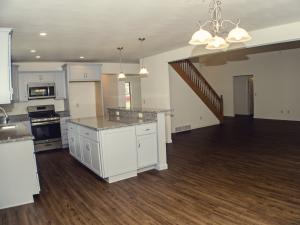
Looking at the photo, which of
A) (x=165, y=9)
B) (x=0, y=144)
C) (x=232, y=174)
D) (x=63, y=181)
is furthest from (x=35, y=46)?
(x=232, y=174)

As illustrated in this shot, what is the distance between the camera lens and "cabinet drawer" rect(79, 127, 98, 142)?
13.5 ft

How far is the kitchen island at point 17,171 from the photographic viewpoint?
339 cm

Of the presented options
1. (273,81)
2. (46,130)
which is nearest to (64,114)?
(46,130)

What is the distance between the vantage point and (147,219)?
2.91 meters

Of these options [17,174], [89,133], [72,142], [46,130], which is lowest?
[17,174]

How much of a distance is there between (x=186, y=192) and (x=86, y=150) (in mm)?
2044

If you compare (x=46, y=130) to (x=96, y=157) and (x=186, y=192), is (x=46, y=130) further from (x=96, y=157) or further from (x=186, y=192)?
(x=186, y=192)

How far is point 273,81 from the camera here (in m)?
9.55

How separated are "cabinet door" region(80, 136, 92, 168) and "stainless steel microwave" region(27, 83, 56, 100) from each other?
107 inches

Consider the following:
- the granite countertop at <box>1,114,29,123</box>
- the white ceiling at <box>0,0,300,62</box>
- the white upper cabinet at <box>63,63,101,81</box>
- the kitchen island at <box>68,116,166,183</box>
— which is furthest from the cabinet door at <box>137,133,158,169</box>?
the granite countertop at <box>1,114,29,123</box>

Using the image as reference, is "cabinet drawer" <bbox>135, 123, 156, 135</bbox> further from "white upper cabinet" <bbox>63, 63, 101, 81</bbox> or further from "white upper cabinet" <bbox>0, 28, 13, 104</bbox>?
"white upper cabinet" <bbox>63, 63, 101, 81</bbox>

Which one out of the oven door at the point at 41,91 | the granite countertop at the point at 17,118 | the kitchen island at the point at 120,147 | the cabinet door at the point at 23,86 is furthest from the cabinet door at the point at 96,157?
the cabinet door at the point at 23,86

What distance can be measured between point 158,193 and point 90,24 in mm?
2627

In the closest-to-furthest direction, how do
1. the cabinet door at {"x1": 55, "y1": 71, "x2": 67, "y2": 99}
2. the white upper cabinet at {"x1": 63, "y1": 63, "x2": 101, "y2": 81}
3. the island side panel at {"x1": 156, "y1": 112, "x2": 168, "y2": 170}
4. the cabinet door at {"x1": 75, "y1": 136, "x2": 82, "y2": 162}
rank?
1. the island side panel at {"x1": 156, "y1": 112, "x2": 168, "y2": 170}
2. the cabinet door at {"x1": 75, "y1": 136, "x2": 82, "y2": 162}
3. the white upper cabinet at {"x1": 63, "y1": 63, "x2": 101, "y2": 81}
4. the cabinet door at {"x1": 55, "y1": 71, "x2": 67, "y2": 99}
